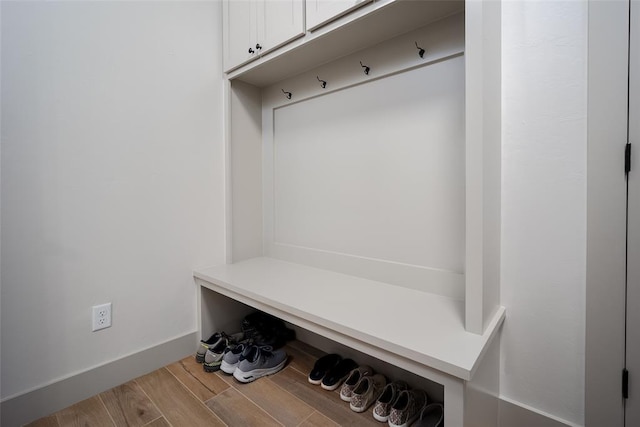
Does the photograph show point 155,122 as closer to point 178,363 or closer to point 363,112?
point 363,112

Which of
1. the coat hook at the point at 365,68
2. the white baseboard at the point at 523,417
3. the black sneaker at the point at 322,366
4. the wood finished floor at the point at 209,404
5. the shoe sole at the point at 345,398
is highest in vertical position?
the coat hook at the point at 365,68

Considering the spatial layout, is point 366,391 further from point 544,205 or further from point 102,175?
point 102,175

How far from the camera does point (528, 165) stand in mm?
1074

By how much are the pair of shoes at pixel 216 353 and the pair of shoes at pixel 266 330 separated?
113 millimetres

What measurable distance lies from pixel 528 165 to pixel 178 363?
6.21 feet

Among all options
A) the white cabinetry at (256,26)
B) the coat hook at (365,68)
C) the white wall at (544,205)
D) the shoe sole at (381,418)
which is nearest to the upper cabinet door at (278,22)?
the white cabinetry at (256,26)

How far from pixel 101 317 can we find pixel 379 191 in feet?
4.69

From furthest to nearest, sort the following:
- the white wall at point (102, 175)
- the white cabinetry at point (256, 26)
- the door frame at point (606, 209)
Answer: the white cabinetry at point (256, 26) < the white wall at point (102, 175) < the door frame at point (606, 209)

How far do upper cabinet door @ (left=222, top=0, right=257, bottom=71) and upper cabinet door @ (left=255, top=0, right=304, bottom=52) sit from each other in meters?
0.06

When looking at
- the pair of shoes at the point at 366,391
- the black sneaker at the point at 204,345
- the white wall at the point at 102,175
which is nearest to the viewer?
the white wall at the point at 102,175

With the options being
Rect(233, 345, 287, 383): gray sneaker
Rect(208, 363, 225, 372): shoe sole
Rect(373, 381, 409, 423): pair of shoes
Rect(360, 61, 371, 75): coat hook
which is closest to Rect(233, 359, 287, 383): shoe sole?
Rect(233, 345, 287, 383): gray sneaker

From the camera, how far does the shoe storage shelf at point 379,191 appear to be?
95 centimetres

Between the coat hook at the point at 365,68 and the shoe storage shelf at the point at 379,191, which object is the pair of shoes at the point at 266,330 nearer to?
the shoe storage shelf at the point at 379,191

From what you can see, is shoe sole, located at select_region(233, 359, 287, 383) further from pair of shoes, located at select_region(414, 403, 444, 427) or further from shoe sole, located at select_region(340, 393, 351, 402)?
pair of shoes, located at select_region(414, 403, 444, 427)
